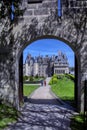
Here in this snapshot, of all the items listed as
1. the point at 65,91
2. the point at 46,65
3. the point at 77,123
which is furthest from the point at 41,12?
the point at 46,65

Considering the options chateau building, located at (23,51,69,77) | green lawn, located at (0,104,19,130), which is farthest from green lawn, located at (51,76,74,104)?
chateau building, located at (23,51,69,77)

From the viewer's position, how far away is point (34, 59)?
96.1 m

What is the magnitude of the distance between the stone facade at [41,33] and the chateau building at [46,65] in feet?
220

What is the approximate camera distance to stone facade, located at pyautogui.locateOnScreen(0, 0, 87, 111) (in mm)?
10281

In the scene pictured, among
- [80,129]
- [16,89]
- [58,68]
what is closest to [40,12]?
[16,89]

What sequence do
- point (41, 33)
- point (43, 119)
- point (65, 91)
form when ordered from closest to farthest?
point (43, 119) < point (41, 33) < point (65, 91)

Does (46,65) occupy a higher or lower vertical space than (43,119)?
higher

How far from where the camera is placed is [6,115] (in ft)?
30.2

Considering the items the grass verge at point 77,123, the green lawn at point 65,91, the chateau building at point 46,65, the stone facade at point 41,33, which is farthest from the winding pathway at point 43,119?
the chateau building at point 46,65

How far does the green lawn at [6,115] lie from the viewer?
8.28m

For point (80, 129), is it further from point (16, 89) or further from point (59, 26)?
point (59, 26)

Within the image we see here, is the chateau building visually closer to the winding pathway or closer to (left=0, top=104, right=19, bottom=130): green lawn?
the winding pathway

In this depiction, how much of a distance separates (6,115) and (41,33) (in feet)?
13.0

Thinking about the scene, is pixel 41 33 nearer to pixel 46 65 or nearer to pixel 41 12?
pixel 41 12
